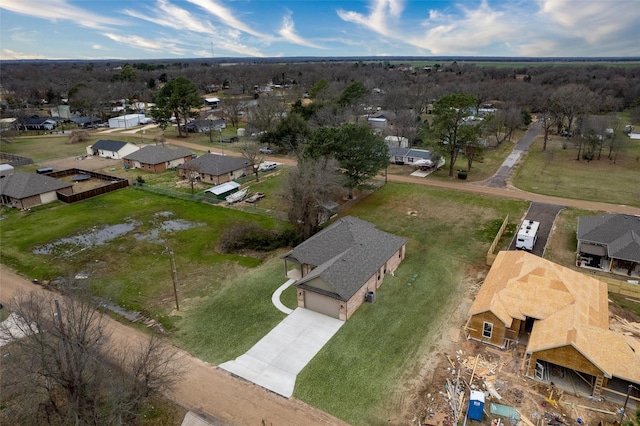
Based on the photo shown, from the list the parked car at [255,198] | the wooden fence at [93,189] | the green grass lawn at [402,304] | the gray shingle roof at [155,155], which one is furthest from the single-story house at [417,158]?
the wooden fence at [93,189]

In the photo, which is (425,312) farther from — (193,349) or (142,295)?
(142,295)

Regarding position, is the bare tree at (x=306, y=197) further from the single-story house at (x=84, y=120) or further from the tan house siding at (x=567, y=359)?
the single-story house at (x=84, y=120)

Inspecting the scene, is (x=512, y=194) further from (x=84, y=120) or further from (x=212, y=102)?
(x=212, y=102)

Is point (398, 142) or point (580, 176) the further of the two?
point (398, 142)

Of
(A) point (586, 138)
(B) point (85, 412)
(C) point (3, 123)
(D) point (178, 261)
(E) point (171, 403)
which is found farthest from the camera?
(C) point (3, 123)

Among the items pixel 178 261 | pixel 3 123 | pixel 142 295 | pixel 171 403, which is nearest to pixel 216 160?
pixel 178 261

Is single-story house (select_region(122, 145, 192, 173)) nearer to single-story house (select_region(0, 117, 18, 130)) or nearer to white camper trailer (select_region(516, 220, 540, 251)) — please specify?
single-story house (select_region(0, 117, 18, 130))

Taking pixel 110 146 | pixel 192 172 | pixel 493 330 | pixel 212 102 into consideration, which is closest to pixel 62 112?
pixel 212 102
